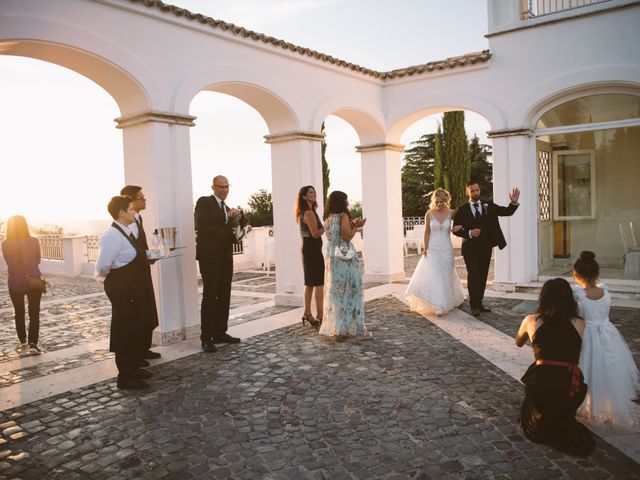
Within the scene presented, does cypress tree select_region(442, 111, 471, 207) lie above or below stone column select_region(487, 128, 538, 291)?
above

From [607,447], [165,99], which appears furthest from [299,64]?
[607,447]

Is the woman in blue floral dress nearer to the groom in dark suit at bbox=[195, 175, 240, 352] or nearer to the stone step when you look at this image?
the groom in dark suit at bbox=[195, 175, 240, 352]

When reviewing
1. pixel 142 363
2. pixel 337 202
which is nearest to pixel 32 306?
pixel 142 363

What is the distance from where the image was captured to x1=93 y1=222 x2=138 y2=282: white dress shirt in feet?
16.0

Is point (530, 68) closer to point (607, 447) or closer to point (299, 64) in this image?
point (299, 64)

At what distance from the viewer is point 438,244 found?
771 cm

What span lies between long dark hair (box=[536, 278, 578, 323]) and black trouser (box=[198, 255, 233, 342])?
3.79 metres

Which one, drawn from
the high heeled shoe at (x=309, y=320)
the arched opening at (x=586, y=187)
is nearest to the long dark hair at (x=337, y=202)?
the high heeled shoe at (x=309, y=320)

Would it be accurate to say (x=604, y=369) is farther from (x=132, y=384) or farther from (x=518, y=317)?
(x=132, y=384)

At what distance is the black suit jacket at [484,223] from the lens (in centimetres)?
768

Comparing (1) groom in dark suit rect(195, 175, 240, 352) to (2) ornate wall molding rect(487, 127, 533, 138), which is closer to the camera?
(1) groom in dark suit rect(195, 175, 240, 352)

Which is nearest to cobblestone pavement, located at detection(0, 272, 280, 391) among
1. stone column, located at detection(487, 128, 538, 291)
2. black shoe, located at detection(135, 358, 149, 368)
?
black shoe, located at detection(135, 358, 149, 368)

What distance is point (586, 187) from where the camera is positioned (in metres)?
11.1

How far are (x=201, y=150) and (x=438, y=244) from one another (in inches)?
386
